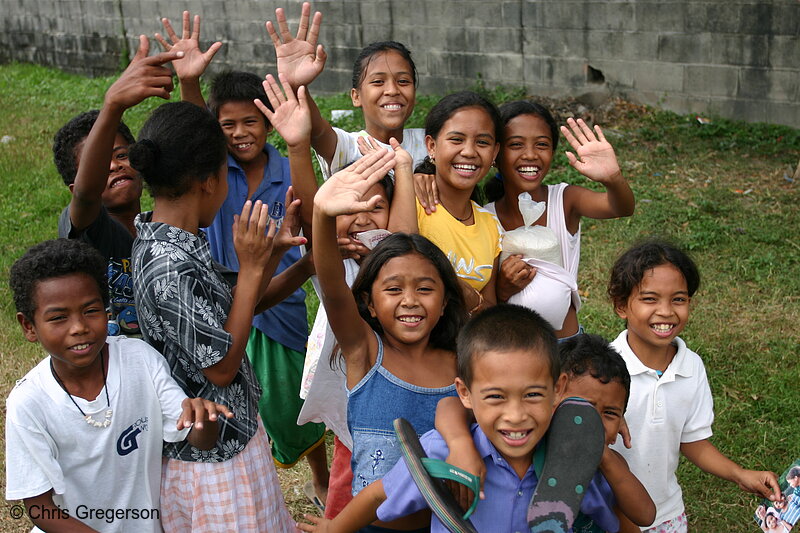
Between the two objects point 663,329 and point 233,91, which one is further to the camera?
point 233,91

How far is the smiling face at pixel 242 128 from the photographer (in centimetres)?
312

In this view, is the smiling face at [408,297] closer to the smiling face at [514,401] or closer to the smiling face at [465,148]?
the smiling face at [514,401]

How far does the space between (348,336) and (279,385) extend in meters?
1.04

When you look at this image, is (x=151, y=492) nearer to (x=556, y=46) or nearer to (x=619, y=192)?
(x=619, y=192)

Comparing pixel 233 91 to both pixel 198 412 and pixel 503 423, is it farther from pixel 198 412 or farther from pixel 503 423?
pixel 503 423

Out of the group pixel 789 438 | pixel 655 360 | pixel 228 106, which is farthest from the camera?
pixel 789 438

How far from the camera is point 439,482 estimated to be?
1843mm

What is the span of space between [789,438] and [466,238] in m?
1.83

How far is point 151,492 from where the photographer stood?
229 centimetres

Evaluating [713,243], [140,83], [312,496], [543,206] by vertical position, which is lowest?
[312,496]

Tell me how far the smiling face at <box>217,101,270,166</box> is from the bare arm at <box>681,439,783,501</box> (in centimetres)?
184

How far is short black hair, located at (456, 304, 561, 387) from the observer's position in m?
1.99

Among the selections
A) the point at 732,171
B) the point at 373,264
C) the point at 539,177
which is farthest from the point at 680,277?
the point at 732,171

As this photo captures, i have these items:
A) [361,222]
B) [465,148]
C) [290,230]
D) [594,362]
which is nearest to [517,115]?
[465,148]
